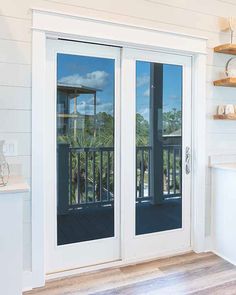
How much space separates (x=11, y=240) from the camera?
1920 mm

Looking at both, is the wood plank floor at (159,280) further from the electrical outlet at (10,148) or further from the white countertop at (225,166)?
the electrical outlet at (10,148)

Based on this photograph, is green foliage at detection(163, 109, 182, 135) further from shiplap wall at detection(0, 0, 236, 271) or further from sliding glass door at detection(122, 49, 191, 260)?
shiplap wall at detection(0, 0, 236, 271)

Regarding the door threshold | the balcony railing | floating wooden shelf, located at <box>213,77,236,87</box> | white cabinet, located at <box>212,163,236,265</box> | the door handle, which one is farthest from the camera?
the door handle

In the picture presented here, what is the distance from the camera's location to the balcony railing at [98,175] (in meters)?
2.71

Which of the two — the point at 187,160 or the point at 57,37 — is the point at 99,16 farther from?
the point at 187,160

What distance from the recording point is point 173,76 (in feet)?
10.1

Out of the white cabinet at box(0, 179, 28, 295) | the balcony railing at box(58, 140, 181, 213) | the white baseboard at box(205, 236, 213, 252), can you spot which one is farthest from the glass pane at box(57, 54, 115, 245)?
the white baseboard at box(205, 236, 213, 252)


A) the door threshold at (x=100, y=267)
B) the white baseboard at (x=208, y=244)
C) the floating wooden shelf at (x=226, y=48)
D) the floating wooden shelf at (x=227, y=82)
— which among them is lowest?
the door threshold at (x=100, y=267)

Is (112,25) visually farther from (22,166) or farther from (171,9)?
(22,166)

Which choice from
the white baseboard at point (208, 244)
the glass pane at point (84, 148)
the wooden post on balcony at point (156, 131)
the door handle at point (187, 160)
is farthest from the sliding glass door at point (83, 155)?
the white baseboard at point (208, 244)

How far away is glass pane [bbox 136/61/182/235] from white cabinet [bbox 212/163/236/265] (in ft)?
1.24

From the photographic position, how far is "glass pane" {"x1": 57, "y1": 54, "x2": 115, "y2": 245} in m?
2.67

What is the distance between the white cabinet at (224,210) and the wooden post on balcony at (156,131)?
0.59 metres

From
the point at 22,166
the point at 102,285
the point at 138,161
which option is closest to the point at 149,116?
the point at 138,161
